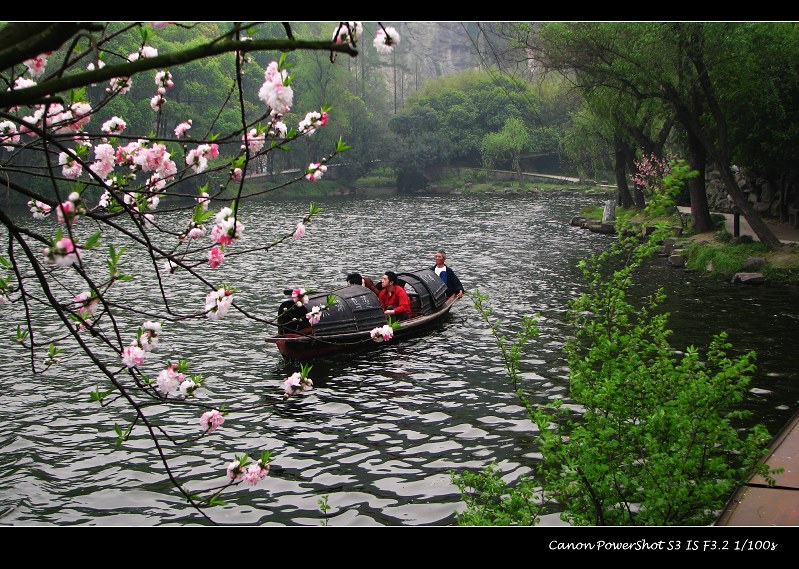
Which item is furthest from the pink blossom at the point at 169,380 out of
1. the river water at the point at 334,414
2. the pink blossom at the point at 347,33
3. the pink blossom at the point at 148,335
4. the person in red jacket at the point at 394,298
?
the person in red jacket at the point at 394,298

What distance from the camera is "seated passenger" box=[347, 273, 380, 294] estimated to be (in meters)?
18.9

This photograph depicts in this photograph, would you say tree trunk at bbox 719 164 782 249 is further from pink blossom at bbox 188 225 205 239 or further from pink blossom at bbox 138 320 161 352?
pink blossom at bbox 138 320 161 352

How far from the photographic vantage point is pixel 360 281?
1897 centimetres

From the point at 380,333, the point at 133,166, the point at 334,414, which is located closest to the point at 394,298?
the point at 334,414

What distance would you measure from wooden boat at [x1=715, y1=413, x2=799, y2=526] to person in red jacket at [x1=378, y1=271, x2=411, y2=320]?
34.5 ft

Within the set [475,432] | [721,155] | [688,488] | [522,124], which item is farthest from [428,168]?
[688,488]

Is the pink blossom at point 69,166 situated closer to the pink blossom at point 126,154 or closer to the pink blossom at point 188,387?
the pink blossom at point 126,154

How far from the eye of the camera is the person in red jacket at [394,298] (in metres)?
18.9

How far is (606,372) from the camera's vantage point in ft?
26.8

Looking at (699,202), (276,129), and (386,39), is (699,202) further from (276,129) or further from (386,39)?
(386,39)

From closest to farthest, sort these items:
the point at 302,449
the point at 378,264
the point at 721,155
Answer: the point at 302,449 → the point at 721,155 → the point at 378,264

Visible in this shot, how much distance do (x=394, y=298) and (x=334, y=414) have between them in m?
5.48
